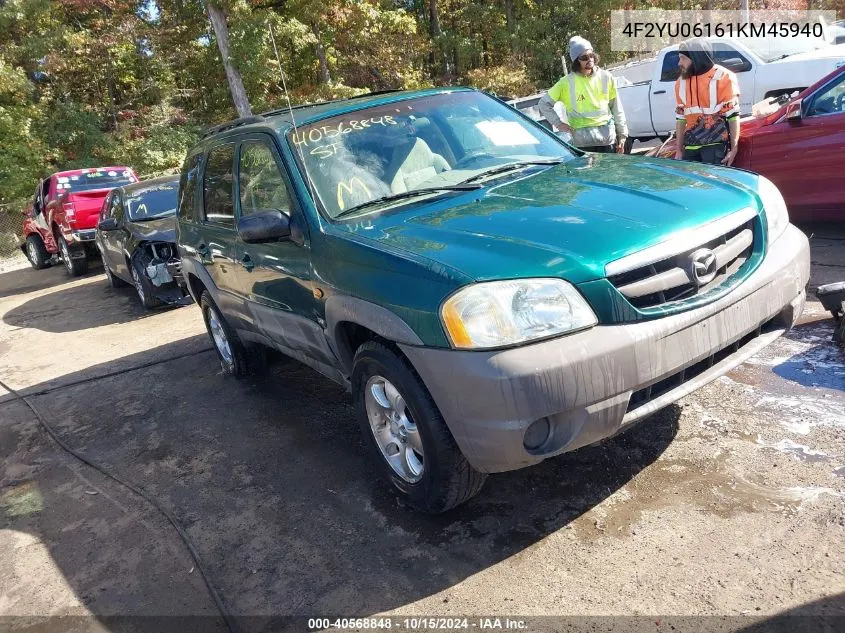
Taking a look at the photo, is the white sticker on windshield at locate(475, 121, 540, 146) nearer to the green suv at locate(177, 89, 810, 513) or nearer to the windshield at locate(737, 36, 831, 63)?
the green suv at locate(177, 89, 810, 513)

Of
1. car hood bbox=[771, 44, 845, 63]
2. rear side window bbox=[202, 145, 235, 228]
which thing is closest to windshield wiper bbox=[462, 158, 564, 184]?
rear side window bbox=[202, 145, 235, 228]

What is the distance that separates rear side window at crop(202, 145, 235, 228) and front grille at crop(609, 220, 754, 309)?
2.63 m

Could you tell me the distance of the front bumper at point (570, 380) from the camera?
2.49 meters

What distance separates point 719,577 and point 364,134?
2596 mm

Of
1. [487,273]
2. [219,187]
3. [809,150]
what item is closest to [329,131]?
[219,187]

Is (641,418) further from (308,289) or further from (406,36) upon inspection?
(406,36)

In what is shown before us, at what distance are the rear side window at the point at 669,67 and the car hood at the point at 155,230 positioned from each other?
28.5 feet

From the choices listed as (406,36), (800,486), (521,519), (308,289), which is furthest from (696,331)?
(406,36)

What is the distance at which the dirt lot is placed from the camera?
257 centimetres

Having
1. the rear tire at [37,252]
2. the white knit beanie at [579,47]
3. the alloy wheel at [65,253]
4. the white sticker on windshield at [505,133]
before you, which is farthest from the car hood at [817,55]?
the rear tire at [37,252]

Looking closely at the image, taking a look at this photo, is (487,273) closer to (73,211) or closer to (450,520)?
(450,520)

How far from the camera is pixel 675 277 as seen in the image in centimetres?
273

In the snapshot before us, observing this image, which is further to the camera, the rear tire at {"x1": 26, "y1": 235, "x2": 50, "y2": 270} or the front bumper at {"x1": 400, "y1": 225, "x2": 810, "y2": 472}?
the rear tire at {"x1": 26, "y1": 235, "x2": 50, "y2": 270}

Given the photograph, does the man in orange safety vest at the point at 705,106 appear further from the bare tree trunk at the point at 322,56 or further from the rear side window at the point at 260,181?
the bare tree trunk at the point at 322,56
